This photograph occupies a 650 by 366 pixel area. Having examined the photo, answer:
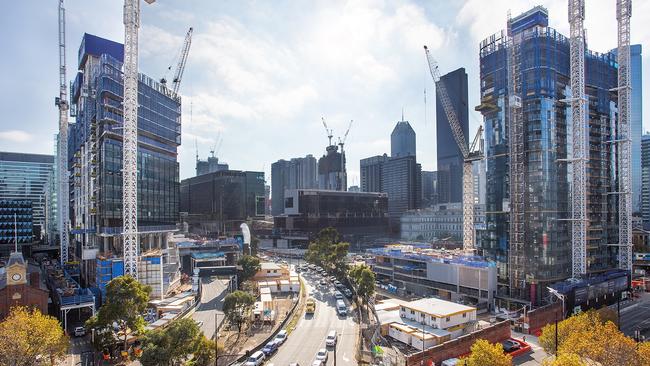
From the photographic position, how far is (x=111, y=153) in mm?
75250

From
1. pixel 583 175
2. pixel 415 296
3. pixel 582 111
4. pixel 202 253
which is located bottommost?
pixel 415 296

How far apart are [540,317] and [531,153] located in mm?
27814

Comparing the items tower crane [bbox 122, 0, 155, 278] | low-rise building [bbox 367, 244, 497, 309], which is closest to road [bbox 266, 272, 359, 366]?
low-rise building [bbox 367, 244, 497, 309]

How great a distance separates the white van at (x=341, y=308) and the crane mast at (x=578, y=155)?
138ft

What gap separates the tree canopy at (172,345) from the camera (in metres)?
33.6

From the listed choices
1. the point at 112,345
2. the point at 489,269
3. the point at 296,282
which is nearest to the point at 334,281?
the point at 296,282

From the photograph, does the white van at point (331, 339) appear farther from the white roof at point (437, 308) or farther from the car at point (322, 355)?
the white roof at point (437, 308)

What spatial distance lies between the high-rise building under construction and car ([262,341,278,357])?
40.5 metres

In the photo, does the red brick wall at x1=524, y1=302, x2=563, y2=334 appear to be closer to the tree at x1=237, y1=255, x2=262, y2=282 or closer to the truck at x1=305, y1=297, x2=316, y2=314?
the truck at x1=305, y1=297, x2=316, y2=314

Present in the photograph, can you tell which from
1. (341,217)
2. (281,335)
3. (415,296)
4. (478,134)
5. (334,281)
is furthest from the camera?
(341,217)

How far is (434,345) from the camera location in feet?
149

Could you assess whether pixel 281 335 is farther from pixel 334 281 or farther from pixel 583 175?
pixel 583 175

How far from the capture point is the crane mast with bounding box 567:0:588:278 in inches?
2675

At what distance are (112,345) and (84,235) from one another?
185 feet
